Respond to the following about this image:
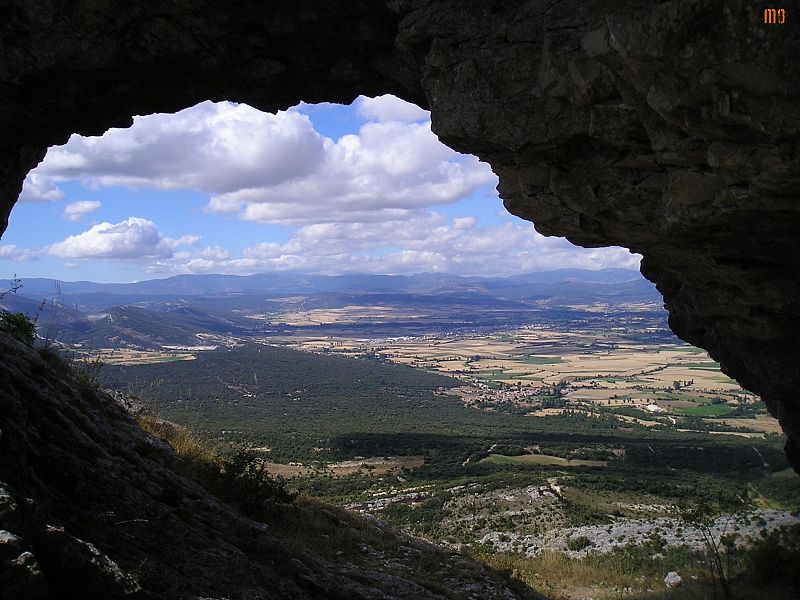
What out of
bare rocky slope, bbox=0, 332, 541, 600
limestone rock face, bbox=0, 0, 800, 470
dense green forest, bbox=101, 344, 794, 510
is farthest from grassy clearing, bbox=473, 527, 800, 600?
dense green forest, bbox=101, 344, 794, 510

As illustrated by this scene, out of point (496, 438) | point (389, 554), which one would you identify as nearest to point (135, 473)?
point (389, 554)

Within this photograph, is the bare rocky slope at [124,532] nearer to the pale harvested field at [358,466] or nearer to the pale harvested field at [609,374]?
the pale harvested field at [358,466]

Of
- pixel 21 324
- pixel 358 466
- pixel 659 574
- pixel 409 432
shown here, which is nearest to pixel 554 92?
pixel 21 324

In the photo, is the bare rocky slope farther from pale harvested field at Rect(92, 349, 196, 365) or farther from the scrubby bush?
pale harvested field at Rect(92, 349, 196, 365)

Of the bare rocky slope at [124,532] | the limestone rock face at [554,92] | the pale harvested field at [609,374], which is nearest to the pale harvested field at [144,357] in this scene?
the pale harvested field at [609,374]

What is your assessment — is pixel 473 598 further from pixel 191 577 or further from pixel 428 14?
pixel 428 14

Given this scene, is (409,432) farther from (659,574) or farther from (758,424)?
(758,424)
